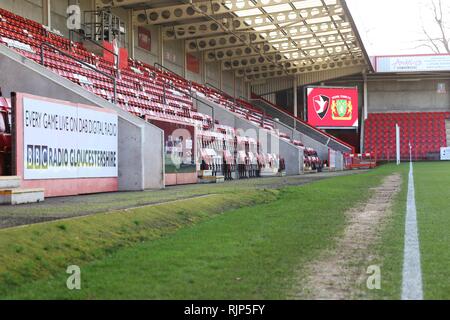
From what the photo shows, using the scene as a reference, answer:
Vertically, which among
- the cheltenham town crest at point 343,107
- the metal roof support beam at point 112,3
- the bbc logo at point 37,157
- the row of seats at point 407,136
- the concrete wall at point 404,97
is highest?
the metal roof support beam at point 112,3

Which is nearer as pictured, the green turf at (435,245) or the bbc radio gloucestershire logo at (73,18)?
the green turf at (435,245)

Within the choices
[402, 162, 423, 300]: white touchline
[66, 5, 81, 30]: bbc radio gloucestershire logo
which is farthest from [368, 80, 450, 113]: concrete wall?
[402, 162, 423, 300]: white touchline

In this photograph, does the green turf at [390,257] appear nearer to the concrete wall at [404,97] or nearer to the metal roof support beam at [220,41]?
the metal roof support beam at [220,41]

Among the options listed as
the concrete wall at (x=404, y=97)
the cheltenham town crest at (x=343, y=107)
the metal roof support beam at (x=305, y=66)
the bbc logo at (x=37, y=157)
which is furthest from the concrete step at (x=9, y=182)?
the concrete wall at (x=404, y=97)

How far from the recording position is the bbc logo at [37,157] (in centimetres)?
1287

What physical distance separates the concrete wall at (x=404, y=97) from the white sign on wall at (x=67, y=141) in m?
46.1

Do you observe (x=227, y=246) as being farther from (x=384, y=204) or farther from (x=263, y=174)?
(x=263, y=174)

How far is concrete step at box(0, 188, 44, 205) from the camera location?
11.5m

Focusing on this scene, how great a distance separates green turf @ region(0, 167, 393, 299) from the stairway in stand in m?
3.43

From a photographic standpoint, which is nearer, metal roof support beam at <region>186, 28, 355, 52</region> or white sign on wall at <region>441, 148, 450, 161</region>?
metal roof support beam at <region>186, 28, 355, 52</region>

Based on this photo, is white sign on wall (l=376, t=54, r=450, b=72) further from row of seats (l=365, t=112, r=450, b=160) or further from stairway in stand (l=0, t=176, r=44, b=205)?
stairway in stand (l=0, t=176, r=44, b=205)

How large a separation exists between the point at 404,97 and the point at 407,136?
168 inches
